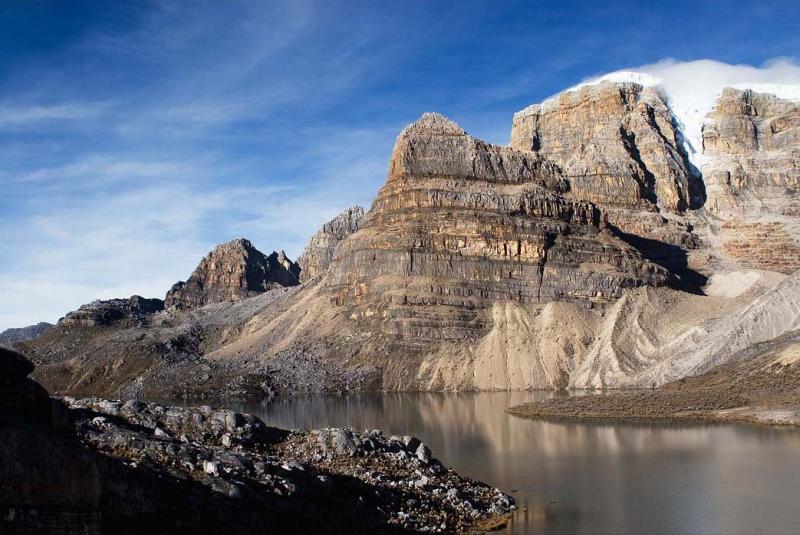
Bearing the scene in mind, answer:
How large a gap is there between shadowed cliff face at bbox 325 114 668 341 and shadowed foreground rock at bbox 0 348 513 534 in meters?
→ 94.8

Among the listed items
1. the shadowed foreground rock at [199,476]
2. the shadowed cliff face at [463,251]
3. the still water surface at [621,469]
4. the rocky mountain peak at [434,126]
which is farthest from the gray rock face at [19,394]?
the rocky mountain peak at [434,126]

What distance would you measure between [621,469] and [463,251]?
9823 cm

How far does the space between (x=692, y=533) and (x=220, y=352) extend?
135 metres

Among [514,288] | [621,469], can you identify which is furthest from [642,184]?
[621,469]

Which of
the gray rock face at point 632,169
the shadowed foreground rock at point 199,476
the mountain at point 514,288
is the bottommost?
the shadowed foreground rock at point 199,476

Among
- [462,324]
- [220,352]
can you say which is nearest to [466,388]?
[462,324]

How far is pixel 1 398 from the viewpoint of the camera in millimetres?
18281

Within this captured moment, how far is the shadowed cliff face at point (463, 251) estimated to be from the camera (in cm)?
13525

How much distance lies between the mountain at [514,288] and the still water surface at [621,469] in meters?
38.9

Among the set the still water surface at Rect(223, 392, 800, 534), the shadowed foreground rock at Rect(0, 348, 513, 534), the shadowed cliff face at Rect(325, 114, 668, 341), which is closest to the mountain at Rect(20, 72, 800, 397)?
the shadowed cliff face at Rect(325, 114, 668, 341)

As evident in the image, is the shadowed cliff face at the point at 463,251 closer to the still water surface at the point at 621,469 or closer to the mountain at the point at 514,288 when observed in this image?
the mountain at the point at 514,288

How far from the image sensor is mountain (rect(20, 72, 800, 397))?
119188 millimetres

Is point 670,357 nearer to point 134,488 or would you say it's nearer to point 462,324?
point 462,324

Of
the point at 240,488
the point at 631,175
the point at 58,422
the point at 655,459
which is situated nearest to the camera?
the point at 58,422
